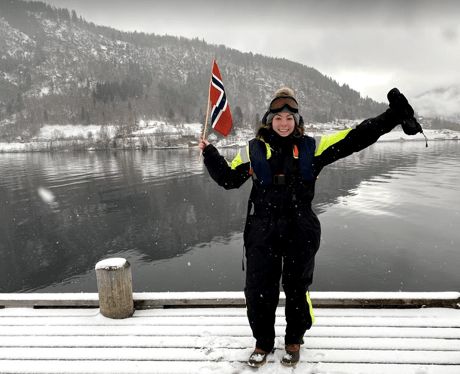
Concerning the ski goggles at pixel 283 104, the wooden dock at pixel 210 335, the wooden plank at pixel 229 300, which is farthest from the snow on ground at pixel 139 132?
the ski goggles at pixel 283 104

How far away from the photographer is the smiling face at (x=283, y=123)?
313 centimetres

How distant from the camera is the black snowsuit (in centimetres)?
307

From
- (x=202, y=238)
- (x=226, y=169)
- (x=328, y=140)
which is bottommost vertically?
(x=202, y=238)

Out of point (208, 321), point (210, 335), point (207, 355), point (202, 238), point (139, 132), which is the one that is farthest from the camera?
point (139, 132)

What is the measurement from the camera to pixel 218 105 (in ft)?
13.7

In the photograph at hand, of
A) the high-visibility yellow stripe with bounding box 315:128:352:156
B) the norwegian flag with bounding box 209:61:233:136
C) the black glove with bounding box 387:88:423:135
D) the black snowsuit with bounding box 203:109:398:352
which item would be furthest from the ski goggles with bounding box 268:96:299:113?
the norwegian flag with bounding box 209:61:233:136

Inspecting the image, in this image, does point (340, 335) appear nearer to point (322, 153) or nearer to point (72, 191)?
point (322, 153)

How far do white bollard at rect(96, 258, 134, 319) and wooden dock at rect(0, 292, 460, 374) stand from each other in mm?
136

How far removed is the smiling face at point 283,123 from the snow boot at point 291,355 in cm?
232

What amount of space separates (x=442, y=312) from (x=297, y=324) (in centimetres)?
234

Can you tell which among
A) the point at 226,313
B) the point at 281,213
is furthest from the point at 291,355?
the point at 281,213

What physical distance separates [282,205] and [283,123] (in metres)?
0.86

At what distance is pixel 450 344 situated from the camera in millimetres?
3467

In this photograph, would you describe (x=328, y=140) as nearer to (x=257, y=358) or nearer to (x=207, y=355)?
(x=257, y=358)
